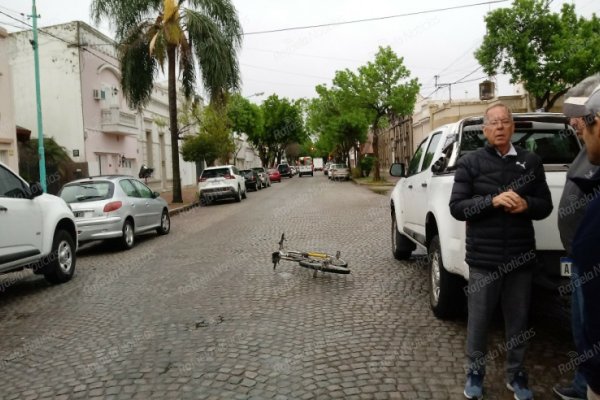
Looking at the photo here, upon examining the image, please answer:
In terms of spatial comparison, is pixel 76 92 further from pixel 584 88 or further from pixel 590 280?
pixel 590 280

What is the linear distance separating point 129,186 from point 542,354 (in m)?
9.90

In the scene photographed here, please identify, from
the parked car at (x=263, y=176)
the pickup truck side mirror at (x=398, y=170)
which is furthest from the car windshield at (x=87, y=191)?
the parked car at (x=263, y=176)

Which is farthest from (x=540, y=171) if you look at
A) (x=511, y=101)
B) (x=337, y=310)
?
(x=511, y=101)

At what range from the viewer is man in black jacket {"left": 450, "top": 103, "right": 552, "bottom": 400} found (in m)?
3.34

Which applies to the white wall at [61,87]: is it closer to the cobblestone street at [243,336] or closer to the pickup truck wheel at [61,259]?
the cobblestone street at [243,336]

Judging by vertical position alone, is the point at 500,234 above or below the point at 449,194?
below

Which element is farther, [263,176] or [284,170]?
[284,170]

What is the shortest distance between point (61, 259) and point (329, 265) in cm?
393

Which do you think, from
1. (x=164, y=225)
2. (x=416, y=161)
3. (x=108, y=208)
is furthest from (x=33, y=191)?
(x=164, y=225)

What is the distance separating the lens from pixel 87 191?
11078mm

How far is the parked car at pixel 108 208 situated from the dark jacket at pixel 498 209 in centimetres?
868

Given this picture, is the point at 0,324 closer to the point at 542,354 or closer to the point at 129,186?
the point at 542,354

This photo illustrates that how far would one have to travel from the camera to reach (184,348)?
178 inches

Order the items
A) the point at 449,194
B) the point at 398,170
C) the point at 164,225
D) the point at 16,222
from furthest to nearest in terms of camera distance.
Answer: the point at 164,225
the point at 398,170
the point at 16,222
the point at 449,194
